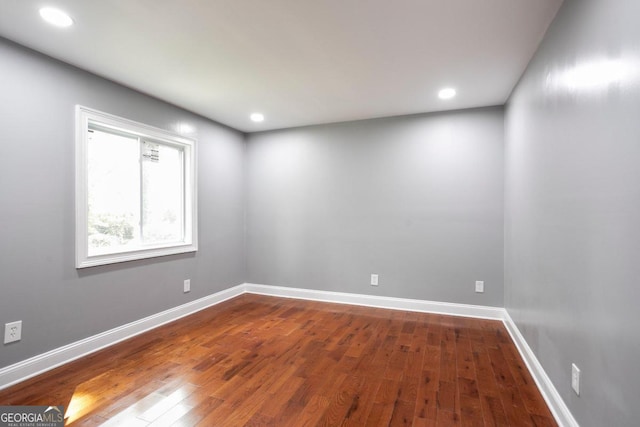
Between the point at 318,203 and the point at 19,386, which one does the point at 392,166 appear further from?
the point at 19,386

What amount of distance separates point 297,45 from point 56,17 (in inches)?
58.7

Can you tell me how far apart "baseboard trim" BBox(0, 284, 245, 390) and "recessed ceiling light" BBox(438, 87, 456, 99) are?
359 cm

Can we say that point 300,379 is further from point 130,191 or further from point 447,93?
point 447,93

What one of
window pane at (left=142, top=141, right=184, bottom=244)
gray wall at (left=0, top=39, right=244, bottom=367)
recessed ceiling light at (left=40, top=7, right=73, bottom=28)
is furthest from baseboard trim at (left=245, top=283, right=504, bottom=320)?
recessed ceiling light at (left=40, top=7, right=73, bottom=28)

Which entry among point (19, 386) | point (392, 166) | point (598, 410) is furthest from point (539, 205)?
point (19, 386)

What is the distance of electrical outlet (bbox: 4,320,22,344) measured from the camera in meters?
2.11

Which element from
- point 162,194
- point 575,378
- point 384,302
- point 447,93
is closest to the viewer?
point 575,378

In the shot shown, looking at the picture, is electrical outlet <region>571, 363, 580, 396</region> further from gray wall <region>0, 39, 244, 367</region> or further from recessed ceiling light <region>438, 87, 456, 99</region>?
gray wall <region>0, 39, 244, 367</region>

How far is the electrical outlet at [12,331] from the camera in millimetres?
2113

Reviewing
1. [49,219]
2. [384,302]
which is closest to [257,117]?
[49,219]

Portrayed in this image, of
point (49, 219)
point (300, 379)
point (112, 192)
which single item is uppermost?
point (112, 192)

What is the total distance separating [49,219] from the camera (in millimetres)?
2355

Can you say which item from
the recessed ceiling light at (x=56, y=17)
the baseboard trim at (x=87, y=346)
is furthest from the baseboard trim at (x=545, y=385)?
the recessed ceiling light at (x=56, y=17)

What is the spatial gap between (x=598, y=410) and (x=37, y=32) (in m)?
3.76
